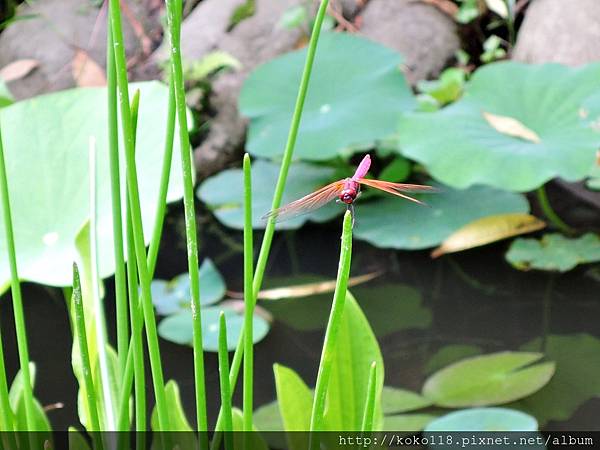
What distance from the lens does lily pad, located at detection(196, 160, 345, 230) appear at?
5.77ft

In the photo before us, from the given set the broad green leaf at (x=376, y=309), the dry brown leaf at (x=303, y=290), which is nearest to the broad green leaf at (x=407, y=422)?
the broad green leaf at (x=376, y=309)

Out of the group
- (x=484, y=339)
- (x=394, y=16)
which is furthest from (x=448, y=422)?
(x=394, y=16)

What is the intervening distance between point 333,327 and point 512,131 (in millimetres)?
1281

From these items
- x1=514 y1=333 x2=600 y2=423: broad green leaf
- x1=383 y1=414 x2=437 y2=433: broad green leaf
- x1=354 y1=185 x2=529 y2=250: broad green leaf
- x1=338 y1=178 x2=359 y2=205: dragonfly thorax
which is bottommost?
x1=514 y1=333 x2=600 y2=423: broad green leaf

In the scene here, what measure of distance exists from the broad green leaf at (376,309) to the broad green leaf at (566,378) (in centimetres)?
23

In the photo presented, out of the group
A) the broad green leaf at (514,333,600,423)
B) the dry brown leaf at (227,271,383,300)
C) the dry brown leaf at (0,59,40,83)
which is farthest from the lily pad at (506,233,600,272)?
the dry brown leaf at (0,59,40,83)

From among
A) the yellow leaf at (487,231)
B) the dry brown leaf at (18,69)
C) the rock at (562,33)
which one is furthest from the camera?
the dry brown leaf at (18,69)

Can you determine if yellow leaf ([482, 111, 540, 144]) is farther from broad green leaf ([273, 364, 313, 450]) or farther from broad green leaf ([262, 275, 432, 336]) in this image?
broad green leaf ([273, 364, 313, 450])

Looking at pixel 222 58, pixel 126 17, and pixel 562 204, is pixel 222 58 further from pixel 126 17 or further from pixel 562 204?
pixel 562 204

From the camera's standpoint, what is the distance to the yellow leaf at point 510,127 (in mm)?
1524

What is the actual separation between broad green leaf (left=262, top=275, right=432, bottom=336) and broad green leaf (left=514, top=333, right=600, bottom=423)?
23cm

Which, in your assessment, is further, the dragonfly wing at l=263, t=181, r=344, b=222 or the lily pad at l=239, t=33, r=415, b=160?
the lily pad at l=239, t=33, r=415, b=160

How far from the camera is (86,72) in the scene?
7.34 ft

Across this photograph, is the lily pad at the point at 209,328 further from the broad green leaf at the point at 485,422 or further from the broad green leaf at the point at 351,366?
the broad green leaf at the point at 351,366
